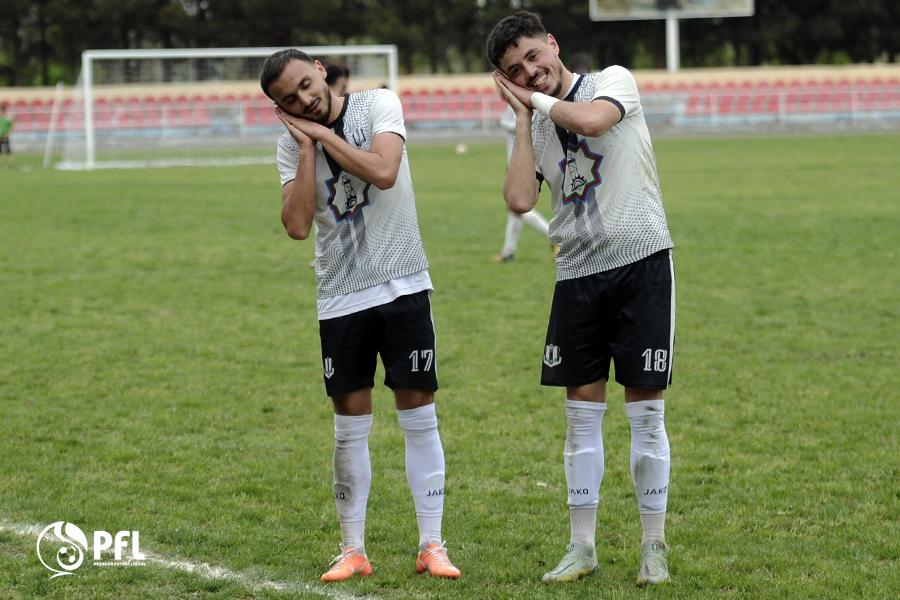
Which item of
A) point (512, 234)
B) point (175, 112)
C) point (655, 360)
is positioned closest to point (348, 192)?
point (655, 360)

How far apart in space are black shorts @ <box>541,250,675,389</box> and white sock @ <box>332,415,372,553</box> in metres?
0.74

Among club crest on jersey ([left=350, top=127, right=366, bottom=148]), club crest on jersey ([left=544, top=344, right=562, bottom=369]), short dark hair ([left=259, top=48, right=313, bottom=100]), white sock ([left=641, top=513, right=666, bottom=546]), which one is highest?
short dark hair ([left=259, top=48, right=313, bottom=100])

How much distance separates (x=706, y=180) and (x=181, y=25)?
40517mm

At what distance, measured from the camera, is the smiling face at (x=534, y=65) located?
13.8 feet

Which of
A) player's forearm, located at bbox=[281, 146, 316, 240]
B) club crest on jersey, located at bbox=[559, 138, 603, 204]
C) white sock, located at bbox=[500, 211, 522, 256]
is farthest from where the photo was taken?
white sock, located at bbox=[500, 211, 522, 256]

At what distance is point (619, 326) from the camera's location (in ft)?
14.4

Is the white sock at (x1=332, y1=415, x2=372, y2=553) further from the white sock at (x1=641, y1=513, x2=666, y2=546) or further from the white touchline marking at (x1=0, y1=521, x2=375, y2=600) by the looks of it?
the white sock at (x1=641, y1=513, x2=666, y2=546)

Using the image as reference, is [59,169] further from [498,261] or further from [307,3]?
[307,3]

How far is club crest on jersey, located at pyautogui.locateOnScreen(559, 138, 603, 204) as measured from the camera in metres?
4.30

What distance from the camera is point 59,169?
31234mm

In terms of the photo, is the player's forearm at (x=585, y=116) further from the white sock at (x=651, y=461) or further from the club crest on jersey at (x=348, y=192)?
the white sock at (x=651, y=461)

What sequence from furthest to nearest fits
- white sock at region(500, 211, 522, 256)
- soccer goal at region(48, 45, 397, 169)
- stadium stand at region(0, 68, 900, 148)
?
stadium stand at region(0, 68, 900, 148), soccer goal at region(48, 45, 397, 169), white sock at region(500, 211, 522, 256)

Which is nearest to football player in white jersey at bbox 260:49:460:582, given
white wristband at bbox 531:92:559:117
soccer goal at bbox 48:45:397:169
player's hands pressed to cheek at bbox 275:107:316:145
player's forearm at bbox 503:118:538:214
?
player's hands pressed to cheek at bbox 275:107:316:145

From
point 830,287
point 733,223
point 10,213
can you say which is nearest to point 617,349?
point 830,287
